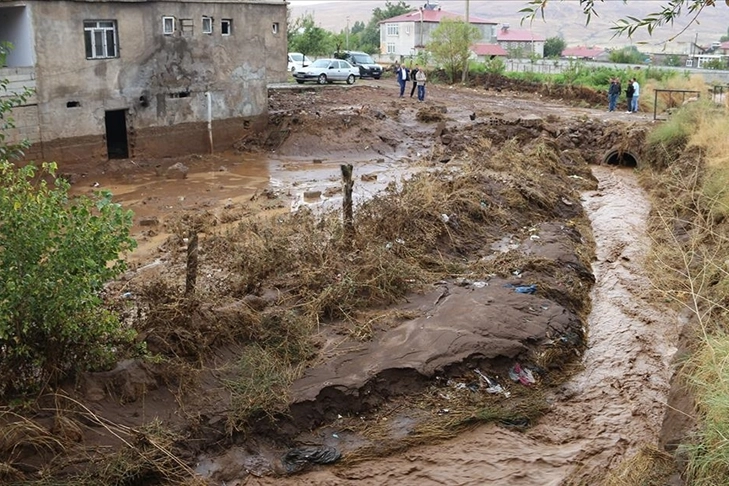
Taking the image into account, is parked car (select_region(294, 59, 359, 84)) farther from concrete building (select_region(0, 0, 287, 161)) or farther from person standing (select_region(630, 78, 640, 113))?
person standing (select_region(630, 78, 640, 113))

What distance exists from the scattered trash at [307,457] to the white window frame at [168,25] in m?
17.1

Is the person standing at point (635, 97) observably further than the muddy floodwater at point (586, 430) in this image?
Yes

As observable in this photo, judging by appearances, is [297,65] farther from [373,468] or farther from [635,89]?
[373,468]

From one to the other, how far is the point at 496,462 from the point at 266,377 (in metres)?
2.58

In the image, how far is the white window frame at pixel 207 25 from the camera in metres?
22.8

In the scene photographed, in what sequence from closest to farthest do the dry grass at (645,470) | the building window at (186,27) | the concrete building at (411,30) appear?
the dry grass at (645,470) < the building window at (186,27) < the concrete building at (411,30)

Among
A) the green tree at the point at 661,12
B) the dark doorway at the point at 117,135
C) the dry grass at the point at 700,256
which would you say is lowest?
the dry grass at the point at 700,256

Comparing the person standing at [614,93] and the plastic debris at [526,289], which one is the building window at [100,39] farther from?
the person standing at [614,93]

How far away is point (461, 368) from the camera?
28.8 feet

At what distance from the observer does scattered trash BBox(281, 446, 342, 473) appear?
7.30 meters

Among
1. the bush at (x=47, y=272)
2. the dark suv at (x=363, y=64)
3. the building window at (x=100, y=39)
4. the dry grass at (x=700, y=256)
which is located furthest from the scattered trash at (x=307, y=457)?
the dark suv at (x=363, y=64)

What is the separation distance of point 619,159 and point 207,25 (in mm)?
13317

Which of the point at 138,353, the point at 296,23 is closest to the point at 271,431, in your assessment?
the point at 138,353

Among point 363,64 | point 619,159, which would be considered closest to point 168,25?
point 619,159
